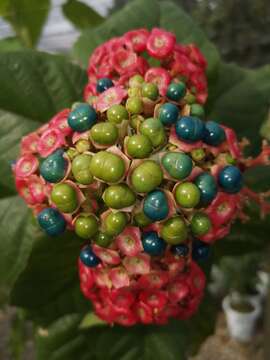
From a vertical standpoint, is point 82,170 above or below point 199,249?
above

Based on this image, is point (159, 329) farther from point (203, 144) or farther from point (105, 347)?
point (203, 144)

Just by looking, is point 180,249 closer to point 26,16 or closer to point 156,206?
point 156,206

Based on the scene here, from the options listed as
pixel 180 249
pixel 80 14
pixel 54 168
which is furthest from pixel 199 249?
pixel 80 14

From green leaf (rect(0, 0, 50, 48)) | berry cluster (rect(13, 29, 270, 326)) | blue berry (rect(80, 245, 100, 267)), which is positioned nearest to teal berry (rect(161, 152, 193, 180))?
berry cluster (rect(13, 29, 270, 326))

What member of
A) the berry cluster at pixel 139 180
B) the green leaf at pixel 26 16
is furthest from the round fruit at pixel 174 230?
the green leaf at pixel 26 16

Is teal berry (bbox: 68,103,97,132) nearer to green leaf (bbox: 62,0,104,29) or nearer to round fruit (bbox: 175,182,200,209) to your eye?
round fruit (bbox: 175,182,200,209)
